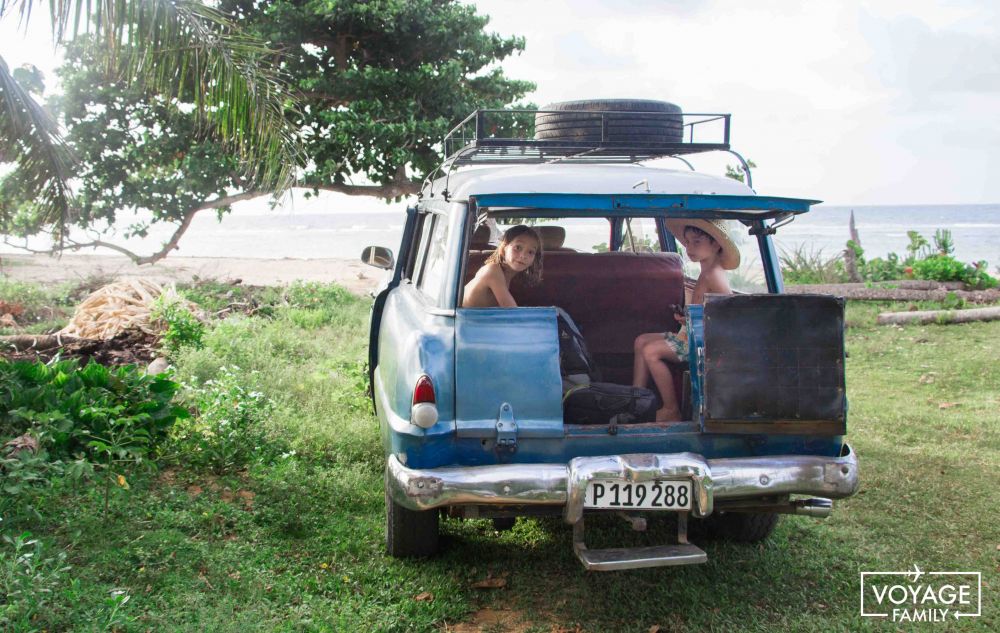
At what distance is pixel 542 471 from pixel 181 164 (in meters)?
9.71

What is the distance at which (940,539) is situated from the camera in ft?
14.8

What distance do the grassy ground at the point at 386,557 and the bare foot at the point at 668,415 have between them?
74 centimetres

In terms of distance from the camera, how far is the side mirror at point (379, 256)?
585 centimetres

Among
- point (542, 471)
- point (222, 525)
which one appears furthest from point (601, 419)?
point (222, 525)

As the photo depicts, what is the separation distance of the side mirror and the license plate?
2801mm

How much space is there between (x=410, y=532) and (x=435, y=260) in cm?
137

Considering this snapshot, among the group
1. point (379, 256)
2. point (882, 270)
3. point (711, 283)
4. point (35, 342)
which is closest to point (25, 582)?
point (379, 256)

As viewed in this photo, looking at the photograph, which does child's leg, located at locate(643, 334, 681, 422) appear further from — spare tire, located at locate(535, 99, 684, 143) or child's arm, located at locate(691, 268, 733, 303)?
spare tire, located at locate(535, 99, 684, 143)

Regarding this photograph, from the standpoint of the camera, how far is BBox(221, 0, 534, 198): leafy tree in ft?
37.0

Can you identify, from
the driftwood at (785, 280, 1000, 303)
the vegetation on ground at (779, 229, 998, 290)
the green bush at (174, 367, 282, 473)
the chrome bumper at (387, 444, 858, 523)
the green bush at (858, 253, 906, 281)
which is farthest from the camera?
the green bush at (858, 253, 906, 281)

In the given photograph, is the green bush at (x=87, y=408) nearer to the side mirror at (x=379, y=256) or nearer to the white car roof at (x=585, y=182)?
the side mirror at (x=379, y=256)

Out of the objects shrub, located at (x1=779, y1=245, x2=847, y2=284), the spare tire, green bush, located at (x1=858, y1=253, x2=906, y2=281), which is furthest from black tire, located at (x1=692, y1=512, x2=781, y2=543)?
green bush, located at (x1=858, y1=253, x2=906, y2=281)

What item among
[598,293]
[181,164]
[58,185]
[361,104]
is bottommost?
[598,293]

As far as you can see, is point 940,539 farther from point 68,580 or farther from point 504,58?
point 504,58
